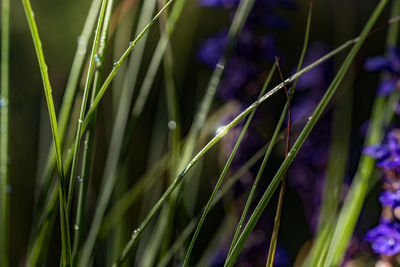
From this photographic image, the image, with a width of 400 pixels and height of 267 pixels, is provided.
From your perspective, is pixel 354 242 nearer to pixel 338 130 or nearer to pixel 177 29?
pixel 338 130

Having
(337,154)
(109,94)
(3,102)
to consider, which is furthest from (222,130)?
(109,94)

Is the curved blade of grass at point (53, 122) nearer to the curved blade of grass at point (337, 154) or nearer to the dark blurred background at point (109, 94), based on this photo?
the curved blade of grass at point (337, 154)

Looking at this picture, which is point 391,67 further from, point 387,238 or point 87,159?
point 87,159

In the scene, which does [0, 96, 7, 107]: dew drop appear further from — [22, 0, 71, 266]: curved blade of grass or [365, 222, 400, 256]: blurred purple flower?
[365, 222, 400, 256]: blurred purple flower

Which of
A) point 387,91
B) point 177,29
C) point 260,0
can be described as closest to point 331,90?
point 387,91

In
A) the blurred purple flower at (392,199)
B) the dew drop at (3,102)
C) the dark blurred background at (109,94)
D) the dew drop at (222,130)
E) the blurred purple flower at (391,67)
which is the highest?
the dew drop at (3,102)

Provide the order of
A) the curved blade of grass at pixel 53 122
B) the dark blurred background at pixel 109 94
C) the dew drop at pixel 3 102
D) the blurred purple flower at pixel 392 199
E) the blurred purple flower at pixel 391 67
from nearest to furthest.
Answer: the curved blade of grass at pixel 53 122, the blurred purple flower at pixel 392 199, the dew drop at pixel 3 102, the blurred purple flower at pixel 391 67, the dark blurred background at pixel 109 94

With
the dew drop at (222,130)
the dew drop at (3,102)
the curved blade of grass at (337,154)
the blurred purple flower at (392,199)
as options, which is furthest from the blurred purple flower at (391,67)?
the dew drop at (3,102)

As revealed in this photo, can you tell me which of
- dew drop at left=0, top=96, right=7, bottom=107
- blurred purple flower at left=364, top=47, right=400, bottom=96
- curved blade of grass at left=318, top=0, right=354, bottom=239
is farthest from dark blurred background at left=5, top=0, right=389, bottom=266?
dew drop at left=0, top=96, right=7, bottom=107
